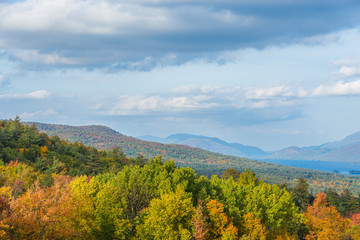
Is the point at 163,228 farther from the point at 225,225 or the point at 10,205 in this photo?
the point at 10,205

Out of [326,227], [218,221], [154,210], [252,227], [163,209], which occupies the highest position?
[163,209]

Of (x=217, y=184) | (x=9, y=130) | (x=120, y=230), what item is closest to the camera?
(x=120, y=230)

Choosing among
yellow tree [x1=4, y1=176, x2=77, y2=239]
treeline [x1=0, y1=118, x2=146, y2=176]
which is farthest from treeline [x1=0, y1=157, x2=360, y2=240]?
treeline [x1=0, y1=118, x2=146, y2=176]

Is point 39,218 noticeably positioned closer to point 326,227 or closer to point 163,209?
point 163,209

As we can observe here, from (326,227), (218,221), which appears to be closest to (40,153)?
(218,221)

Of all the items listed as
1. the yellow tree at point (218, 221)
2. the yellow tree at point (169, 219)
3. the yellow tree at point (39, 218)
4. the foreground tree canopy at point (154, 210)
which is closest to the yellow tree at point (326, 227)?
the foreground tree canopy at point (154, 210)

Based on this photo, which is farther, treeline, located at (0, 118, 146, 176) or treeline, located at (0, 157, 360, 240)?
treeline, located at (0, 118, 146, 176)

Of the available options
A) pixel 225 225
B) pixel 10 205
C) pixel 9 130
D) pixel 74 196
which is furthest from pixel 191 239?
pixel 9 130

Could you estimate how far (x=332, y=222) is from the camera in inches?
3113

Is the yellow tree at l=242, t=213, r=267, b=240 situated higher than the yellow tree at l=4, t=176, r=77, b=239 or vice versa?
the yellow tree at l=4, t=176, r=77, b=239

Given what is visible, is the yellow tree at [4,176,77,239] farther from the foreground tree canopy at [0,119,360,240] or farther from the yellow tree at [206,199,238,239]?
the yellow tree at [206,199,238,239]

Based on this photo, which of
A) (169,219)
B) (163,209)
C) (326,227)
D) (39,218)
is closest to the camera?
(39,218)

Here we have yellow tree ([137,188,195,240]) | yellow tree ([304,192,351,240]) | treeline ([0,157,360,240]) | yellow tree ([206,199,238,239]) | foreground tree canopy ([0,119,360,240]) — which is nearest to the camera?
foreground tree canopy ([0,119,360,240])

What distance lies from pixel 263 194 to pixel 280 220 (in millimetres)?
5403
